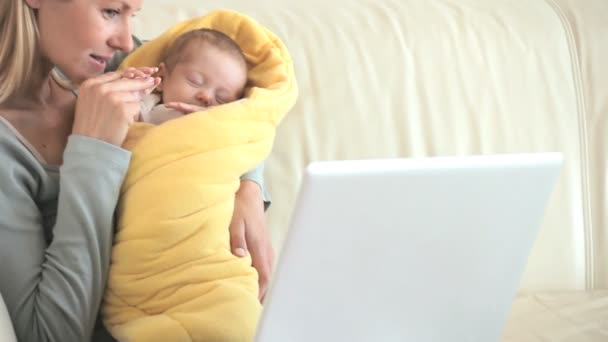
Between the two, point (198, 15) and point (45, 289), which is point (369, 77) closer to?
point (198, 15)

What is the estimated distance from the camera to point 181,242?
41.3 inches

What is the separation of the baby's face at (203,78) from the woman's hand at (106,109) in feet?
0.49

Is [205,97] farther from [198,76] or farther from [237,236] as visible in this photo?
[237,236]

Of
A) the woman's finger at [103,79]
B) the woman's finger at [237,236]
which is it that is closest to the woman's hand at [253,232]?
the woman's finger at [237,236]

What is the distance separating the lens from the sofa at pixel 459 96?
1.48m

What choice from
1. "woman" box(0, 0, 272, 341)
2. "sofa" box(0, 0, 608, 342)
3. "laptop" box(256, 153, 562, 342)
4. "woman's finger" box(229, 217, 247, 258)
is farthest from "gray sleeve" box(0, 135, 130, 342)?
"sofa" box(0, 0, 608, 342)

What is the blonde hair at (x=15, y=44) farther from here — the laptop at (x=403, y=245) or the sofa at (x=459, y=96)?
the laptop at (x=403, y=245)

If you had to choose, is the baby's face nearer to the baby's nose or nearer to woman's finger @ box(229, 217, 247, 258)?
the baby's nose

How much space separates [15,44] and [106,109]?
16cm

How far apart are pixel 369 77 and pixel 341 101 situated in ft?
0.27

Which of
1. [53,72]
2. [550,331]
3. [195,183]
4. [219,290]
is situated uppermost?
[53,72]

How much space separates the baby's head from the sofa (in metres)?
0.23

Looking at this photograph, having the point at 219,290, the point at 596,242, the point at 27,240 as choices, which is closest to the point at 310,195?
the point at 219,290

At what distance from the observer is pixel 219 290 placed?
104 centimetres
